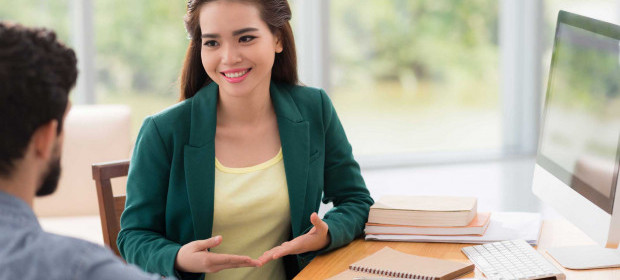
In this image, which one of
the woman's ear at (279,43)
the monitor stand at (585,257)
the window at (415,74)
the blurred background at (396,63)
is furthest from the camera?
the window at (415,74)

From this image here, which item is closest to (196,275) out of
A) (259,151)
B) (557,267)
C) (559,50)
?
(259,151)

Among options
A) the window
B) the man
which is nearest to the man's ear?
the man

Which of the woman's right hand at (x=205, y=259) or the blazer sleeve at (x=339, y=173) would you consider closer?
the woman's right hand at (x=205, y=259)

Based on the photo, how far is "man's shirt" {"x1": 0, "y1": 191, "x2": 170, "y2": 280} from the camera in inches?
33.4

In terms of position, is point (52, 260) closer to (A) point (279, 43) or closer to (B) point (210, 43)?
(B) point (210, 43)

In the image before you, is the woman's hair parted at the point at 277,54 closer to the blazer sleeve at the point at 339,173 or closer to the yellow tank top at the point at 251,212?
the blazer sleeve at the point at 339,173

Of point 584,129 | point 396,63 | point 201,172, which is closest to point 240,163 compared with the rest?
point 201,172

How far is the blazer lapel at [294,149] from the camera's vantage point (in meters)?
1.79

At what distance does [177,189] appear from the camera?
1.74 meters

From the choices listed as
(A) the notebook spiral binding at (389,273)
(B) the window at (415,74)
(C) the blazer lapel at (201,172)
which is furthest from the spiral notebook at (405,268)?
(B) the window at (415,74)

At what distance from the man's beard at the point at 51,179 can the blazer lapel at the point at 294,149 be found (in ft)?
2.86

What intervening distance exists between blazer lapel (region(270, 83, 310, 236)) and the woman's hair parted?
84 millimetres

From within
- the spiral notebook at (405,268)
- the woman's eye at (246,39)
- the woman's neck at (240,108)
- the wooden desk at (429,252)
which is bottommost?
→ the wooden desk at (429,252)

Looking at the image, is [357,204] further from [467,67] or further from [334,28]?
[467,67]
